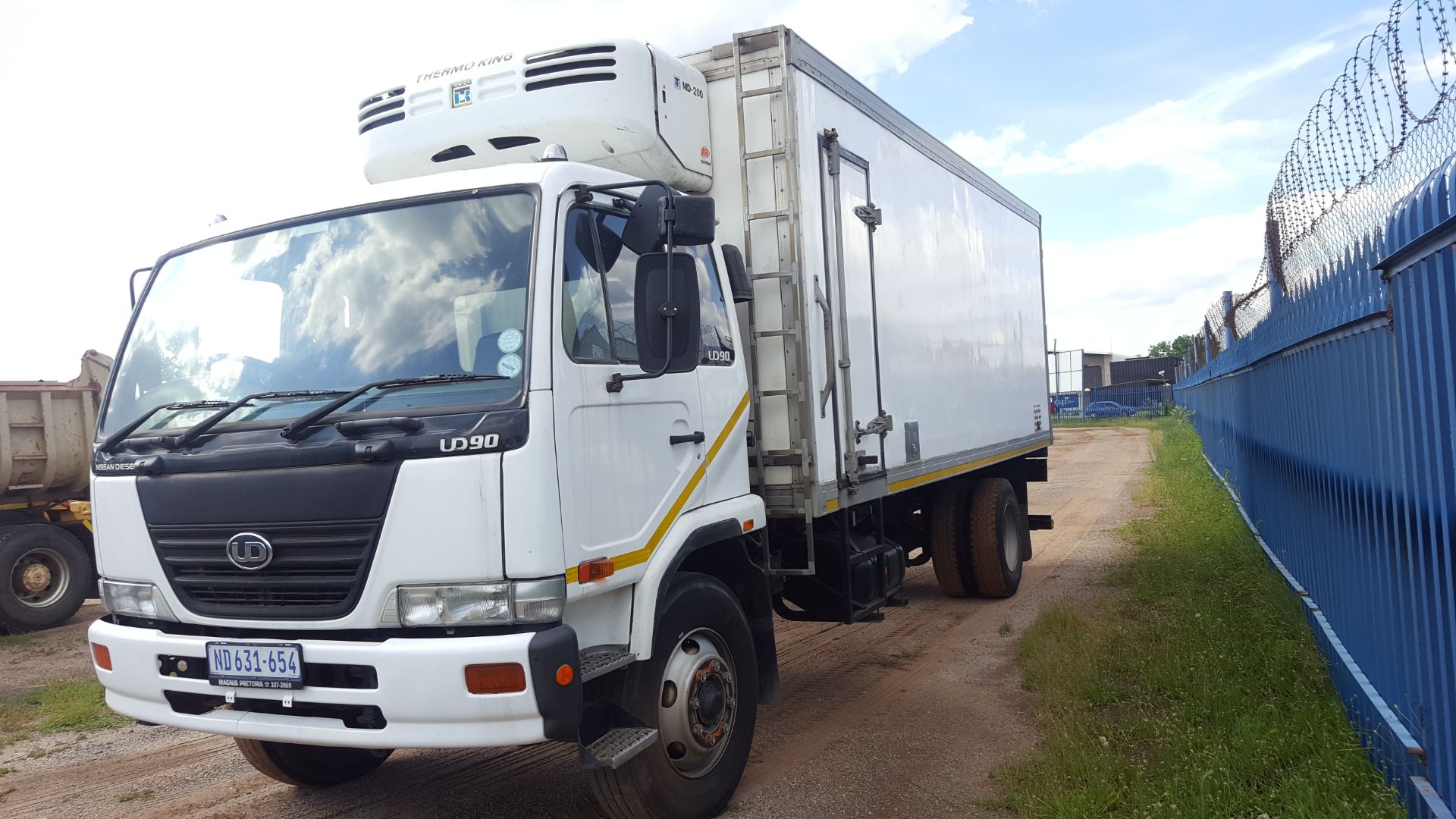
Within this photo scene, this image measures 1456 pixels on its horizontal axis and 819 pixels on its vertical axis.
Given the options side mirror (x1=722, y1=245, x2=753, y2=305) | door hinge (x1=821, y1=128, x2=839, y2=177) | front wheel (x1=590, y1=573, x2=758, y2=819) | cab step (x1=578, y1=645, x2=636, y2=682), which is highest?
door hinge (x1=821, y1=128, x2=839, y2=177)

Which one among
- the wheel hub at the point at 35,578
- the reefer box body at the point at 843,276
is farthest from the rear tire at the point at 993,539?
the wheel hub at the point at 35,578

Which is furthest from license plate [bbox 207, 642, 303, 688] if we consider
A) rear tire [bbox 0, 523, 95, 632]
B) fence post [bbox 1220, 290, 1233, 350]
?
fence post [bbox 1220, 290, 1233, 350]

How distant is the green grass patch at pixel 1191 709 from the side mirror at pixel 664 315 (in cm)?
232

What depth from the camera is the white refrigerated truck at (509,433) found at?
3.39m

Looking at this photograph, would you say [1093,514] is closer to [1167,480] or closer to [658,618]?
[1167,480]

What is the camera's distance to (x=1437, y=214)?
3.08 m

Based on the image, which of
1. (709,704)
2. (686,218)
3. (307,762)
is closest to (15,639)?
(307,762)

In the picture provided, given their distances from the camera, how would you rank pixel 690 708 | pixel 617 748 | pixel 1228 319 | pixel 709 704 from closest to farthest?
pixel 617 748, pixel 690 708, pixel 709 704, pixel 1228 319

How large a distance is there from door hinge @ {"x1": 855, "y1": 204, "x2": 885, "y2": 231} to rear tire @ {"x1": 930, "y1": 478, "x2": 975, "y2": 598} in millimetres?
2964

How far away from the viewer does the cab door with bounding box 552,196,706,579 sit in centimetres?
361

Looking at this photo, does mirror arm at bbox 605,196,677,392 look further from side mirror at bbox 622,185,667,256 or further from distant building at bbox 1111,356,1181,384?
distant building at bbox 1111,356,1181,384

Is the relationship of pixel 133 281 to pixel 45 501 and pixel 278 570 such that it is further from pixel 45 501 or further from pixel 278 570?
pixel 45 501

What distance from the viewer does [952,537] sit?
28.5 feet

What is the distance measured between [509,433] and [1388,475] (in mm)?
3202
